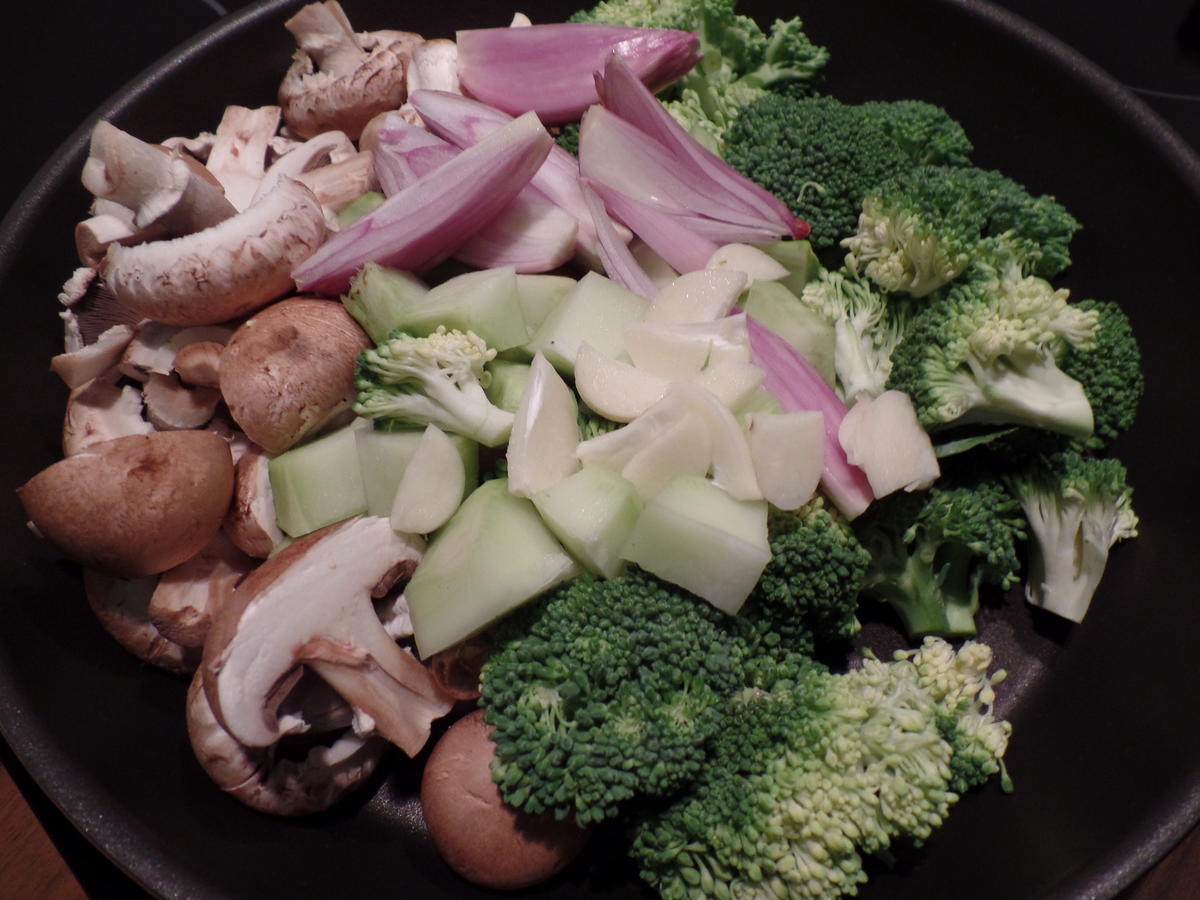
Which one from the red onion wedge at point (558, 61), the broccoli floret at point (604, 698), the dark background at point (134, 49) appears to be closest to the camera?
the broccoli floret at point (604, 698)

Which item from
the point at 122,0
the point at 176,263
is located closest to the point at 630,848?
the point at 176,263

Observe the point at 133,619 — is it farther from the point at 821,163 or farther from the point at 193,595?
the point at 821,163

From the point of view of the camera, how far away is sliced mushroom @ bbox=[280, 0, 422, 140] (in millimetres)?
1483

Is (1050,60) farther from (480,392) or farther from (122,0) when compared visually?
(122,0)

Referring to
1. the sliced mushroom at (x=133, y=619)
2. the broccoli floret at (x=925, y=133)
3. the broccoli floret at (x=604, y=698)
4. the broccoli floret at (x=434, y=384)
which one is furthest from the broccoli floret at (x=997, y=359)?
the sliced mushroom at (x=133, y=619)

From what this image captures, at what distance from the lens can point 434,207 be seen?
121 cm

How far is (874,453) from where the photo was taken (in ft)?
3.70

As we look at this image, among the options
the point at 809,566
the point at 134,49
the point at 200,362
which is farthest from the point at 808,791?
the point at 134,49

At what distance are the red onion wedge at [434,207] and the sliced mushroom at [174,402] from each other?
0.24m

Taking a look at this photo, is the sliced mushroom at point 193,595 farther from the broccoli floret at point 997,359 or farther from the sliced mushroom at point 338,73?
the broccoli floret at point 997,359

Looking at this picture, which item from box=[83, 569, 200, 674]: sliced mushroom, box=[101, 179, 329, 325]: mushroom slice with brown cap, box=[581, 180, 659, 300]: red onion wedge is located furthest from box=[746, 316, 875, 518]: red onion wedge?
box=[83, 569, 200, 674]: sliced mushroom

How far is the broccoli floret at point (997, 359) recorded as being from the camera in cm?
114

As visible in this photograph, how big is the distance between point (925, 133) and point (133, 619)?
1432mm

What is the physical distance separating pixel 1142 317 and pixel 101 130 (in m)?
1.57
